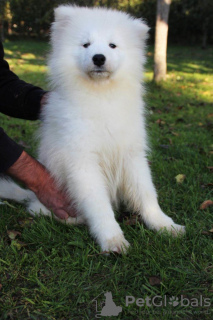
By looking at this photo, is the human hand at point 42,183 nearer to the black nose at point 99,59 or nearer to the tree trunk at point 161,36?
the black nose at point 99,59

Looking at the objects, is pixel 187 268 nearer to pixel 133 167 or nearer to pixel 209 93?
pixel 133 167

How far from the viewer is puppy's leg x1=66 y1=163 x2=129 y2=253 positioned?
74.4 inches

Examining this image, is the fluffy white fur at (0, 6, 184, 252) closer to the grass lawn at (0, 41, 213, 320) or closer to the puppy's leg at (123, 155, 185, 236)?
the puppy's leg at (123, 155, 185, 236)

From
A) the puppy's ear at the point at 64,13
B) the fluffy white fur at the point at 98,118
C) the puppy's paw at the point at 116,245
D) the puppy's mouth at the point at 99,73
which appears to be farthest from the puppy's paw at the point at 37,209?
the puppy's ear at the point at 64,13

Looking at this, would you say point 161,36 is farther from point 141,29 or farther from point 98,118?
point 98,118

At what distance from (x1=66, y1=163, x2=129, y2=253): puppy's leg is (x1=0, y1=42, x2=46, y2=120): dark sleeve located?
906mm

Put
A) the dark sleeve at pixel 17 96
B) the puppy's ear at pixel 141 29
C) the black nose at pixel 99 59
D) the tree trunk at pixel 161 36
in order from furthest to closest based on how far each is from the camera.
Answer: the tree trunk at pixel 161 36 < the dark sleeve at pixel 17 96 < the puppy's ear at pixel 141 29 < the black nose at pixel 99 59

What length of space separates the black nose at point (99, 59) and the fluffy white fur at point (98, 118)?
0.02 metres

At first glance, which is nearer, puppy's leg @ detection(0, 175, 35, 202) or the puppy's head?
the puppy's head

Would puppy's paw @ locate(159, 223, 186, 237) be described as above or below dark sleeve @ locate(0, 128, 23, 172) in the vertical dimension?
below

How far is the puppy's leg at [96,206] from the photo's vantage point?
1.89 m

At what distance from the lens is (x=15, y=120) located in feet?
16.0

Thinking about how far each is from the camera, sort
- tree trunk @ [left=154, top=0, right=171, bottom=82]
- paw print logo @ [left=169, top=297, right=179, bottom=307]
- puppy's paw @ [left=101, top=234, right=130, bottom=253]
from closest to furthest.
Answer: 1. paw print logo @ [left=169, top=297, right=179, bottom=307]
2. puppy's paw @ [left=101, top=234, right=130, bottom=253]
3. tree trunk @ [left=154, top=0, right=171, bottom=82]

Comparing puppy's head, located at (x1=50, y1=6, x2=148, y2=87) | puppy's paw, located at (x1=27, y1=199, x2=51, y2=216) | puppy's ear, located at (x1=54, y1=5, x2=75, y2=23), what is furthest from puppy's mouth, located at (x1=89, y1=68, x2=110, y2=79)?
puppy's paw, located at (x1=27, y1=199, x2=51, y2=216)
